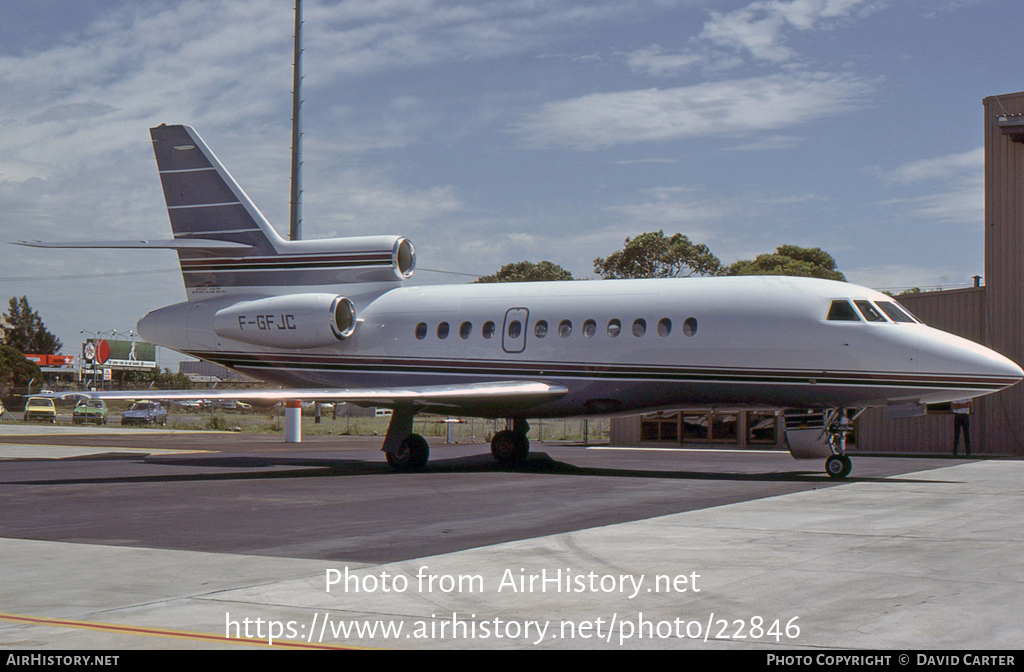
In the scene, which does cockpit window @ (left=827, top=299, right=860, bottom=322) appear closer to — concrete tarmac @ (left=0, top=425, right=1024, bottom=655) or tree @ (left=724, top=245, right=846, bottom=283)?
concrete tarmac @ (left=0, top=425, right=1024, bottom=655)

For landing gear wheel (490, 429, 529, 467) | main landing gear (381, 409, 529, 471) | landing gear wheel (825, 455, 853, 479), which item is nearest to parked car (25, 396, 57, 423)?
landing gear wheel (490, 429, 529, 467)

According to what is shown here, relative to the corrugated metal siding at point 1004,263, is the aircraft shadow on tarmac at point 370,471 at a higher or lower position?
lower

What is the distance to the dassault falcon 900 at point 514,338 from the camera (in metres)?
17.0

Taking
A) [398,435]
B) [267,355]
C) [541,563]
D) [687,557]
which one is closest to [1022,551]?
[687,557]

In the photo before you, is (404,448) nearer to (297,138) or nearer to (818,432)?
(818,432)

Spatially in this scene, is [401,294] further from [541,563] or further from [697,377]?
[541,563]

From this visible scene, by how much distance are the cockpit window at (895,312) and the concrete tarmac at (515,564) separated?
110 inches

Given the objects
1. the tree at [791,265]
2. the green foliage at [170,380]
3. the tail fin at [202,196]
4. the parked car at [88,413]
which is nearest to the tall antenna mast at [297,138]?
the tail fin at [202,196]

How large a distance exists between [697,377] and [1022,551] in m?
9.74

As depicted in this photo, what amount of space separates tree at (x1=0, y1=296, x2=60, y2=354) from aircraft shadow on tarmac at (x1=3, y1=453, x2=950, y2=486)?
135 m

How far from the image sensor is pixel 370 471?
19953 mm

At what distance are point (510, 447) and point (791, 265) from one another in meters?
54.2

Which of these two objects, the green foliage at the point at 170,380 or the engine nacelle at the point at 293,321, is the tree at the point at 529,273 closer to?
the green foliage at the point at 170,380
